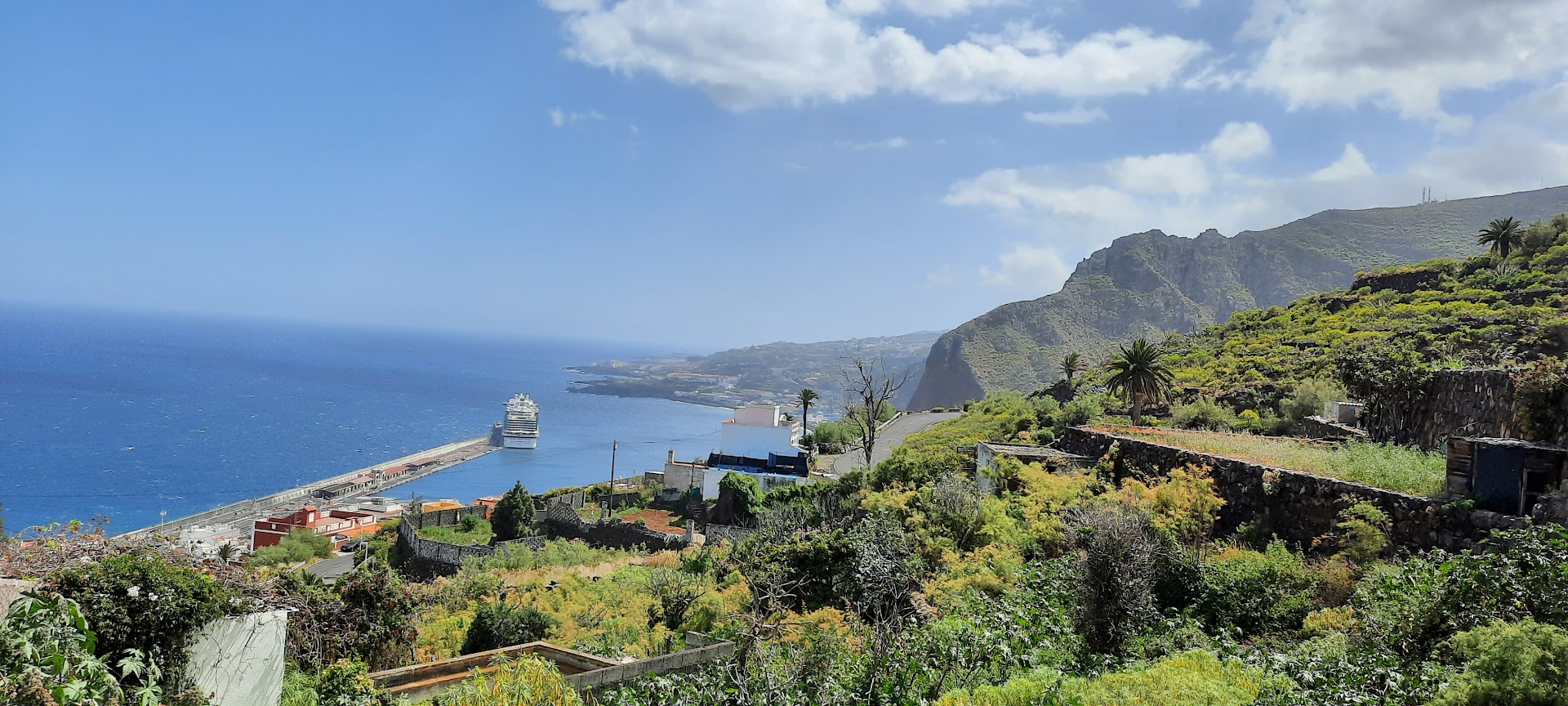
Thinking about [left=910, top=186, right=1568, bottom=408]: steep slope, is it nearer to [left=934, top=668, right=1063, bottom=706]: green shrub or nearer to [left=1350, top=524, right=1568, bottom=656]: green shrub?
[left=1350, top=524, right=1568, bottom=656]: green shrub

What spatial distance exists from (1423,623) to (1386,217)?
141 metres

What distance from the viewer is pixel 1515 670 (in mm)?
4488

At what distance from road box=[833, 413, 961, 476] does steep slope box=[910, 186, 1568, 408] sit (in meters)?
36.5

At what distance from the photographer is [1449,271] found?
3997 centimetres

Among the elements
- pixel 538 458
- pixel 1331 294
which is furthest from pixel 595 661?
pixel 538 458

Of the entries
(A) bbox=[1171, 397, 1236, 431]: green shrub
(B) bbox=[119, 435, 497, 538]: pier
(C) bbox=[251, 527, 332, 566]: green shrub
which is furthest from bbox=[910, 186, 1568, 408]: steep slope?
(C) bbox=[251, 527, 332, 566]: green shrub

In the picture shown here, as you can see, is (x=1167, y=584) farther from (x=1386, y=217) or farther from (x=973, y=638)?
(x=1386, y=217)

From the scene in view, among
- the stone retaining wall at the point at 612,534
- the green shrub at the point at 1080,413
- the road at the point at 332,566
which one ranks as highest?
the green shrub at the point at 1080,413

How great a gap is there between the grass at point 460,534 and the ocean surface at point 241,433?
10.5 metres

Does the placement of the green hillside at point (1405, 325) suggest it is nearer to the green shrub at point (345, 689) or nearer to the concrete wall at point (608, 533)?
the concrete wall at point (608, 533)

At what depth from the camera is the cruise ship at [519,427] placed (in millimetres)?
97312

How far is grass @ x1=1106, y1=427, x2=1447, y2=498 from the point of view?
969 cm

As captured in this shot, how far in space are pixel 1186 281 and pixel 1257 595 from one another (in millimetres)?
134316

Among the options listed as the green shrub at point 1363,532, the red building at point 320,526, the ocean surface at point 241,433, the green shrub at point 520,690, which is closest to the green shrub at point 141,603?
the green shrub at point 520,690
